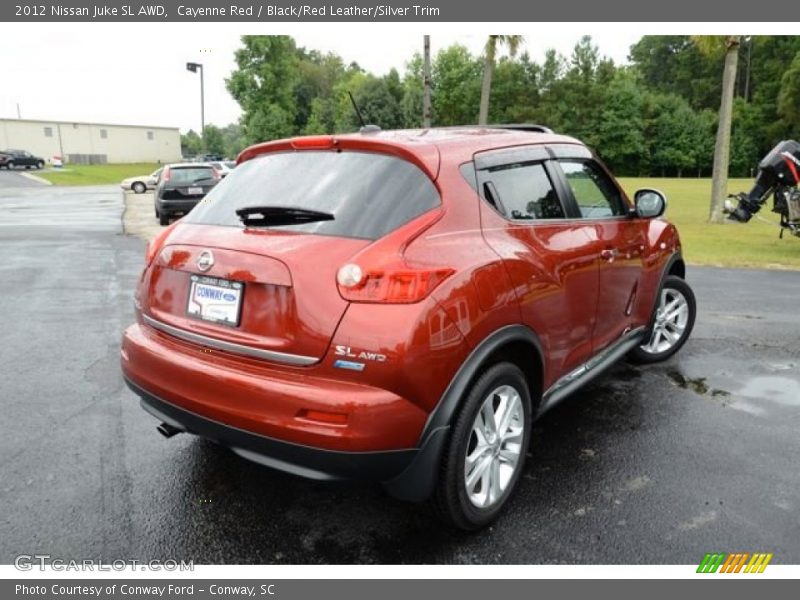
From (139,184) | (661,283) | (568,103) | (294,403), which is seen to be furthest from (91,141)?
(294,403)

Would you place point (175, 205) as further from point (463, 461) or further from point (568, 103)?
point (568, 103)

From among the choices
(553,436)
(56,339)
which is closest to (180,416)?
(553,436)

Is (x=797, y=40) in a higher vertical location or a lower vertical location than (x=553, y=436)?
higher

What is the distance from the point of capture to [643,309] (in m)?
4.39

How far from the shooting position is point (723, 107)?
52.6 feet

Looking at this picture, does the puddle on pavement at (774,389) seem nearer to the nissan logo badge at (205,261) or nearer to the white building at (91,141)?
the nissan logo badge at (205,261)

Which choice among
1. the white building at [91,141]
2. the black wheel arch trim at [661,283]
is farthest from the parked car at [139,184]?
the white building at [91,141]

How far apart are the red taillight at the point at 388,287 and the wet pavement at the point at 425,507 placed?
1127 millimetres

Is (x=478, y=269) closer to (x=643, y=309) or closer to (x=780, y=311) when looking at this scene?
(x=643, y=309)

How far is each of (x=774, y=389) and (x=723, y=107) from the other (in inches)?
555

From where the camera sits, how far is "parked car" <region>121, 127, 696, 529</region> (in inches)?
92.1

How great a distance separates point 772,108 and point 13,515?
259ft

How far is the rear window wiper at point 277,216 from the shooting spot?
103 inches

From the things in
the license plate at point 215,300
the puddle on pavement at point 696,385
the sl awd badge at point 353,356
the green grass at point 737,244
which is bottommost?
the puddle on pavement at point 696,385
